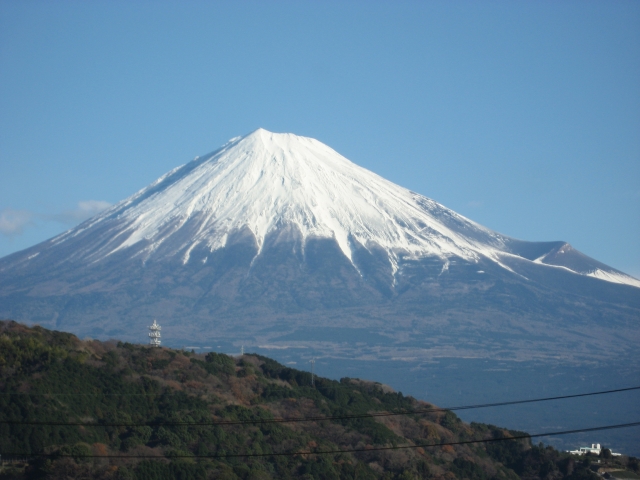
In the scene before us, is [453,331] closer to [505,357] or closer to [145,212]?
[505,357]

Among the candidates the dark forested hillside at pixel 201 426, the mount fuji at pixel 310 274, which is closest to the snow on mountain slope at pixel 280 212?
the mount fuji at pixel 310 274

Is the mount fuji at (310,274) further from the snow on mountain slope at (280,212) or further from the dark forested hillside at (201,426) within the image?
the dark forested hillside at (201,426)

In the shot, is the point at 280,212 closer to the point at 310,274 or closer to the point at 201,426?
the point at 310,274

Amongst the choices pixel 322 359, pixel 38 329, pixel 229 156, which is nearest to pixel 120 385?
pixel 38 329

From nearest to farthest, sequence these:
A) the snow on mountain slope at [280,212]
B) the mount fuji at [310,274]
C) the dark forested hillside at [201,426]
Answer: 1. the dark forested hillside at [201,426]
2. the mount fuji at [310,274]
3. the snow on mountain slope at [280,212]

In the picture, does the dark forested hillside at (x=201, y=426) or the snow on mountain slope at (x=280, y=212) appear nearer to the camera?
the dark forested hillside at (x=201, y=426)

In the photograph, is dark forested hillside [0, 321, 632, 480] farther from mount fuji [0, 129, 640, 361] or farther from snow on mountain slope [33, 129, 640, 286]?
snow on mountain slope [33, 129, 640, 286]

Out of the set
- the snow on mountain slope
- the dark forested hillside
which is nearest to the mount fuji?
the snow on mountain slope
